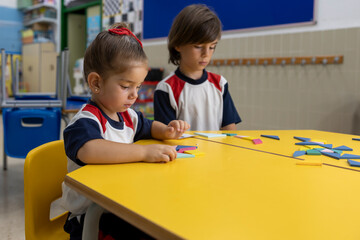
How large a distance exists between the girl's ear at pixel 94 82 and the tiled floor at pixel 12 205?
2.57 feet

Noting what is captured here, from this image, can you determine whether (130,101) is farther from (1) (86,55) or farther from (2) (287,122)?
(2) (287,122)

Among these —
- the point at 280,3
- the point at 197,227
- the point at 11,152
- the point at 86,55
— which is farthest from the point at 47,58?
the point at 197,227

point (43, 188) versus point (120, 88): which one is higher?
point (120, 88)

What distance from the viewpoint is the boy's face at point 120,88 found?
94 centimetres

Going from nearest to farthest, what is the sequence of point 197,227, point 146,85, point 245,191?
point 197,227, point 245,191, point 146,85

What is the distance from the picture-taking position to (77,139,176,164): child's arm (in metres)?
0.78

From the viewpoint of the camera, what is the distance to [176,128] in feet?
3.55

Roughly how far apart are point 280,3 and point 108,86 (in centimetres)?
269

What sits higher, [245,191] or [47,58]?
[47,58]

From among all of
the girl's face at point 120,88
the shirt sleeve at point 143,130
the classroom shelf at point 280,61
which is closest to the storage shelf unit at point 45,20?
the classroom shelf at point 280,61

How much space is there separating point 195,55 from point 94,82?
772 mm

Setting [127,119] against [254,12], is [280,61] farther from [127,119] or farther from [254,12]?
[127,119]

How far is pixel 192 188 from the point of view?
24.0 inches

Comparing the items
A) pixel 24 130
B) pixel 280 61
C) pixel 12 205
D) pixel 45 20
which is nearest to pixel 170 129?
pixel 24 130
